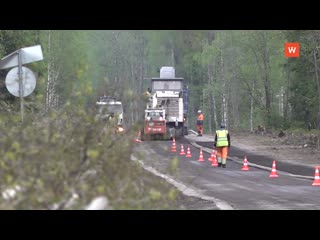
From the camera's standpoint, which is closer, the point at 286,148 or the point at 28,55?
the point at 28,55

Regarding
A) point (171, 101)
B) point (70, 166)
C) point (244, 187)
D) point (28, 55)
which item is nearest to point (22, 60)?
point (28, 55)

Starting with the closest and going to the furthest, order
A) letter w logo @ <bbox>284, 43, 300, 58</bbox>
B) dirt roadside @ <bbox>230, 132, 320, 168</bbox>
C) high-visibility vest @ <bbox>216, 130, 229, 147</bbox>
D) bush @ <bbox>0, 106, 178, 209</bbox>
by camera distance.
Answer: bush @ <bbox>0, 106, 178, 209</bbox> < high-visibility vest @ <bbox>216, 130, 229, 147</bbox> < dirt roadside @ <bbox>230, 132, 320, 168</bbox> < letter w logo @ <bbox>284, 43, 300, 58</bbox>

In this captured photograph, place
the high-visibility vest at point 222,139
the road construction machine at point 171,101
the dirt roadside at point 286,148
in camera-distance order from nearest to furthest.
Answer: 1. the high-visibility vest at point 222,139
2. the dirt roadside at point 286,148
3. the road construction machine at point 171,101

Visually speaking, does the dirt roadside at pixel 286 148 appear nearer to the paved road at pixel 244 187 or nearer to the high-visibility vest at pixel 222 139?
the paved road at pixel 244 187

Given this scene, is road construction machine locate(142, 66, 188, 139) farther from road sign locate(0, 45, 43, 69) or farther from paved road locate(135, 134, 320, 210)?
road sign locate(0, 45, 43, 69)

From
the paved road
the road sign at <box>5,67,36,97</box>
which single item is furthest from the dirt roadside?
the road sign at <box>5,67,36,97</box>

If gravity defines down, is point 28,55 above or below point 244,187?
above

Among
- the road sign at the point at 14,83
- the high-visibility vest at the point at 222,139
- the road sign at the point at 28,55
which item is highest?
the road sign at the point at 28,55

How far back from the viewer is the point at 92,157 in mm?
6617

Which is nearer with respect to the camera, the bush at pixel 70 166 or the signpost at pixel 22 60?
the bush at pixel 70 166

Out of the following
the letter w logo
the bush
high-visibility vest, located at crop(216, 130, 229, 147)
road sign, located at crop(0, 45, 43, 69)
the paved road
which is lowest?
the paved road

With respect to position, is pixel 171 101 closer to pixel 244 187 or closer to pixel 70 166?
pixel 244 187

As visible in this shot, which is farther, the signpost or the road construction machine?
the road construction machine

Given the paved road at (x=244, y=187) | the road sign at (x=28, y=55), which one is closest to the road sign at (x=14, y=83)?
the road sign at (x=28, y=55)
